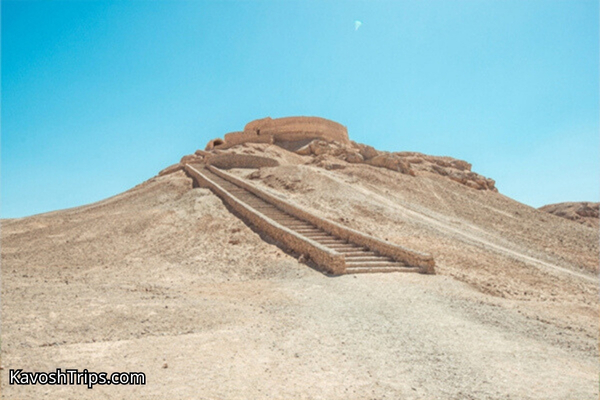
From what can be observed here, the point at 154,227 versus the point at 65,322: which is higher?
the point at 154,227

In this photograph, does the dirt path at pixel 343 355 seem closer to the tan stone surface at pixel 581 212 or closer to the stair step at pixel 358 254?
the stair step at pixel 358 254

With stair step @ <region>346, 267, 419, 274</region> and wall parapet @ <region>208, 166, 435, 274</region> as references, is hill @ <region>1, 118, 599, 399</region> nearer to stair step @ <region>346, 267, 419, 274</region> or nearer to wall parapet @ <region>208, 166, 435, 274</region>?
stair step @ <region>346, 267, 419, 274</region>

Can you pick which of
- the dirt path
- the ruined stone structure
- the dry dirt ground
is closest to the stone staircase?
the dry dirt ground

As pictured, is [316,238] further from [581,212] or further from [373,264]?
[581,212]

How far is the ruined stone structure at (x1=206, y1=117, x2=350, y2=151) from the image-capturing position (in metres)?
32.0

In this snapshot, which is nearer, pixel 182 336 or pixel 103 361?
pixel 103 361

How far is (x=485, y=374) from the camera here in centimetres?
434

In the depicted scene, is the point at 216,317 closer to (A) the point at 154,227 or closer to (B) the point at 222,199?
(A) the point at 154,227

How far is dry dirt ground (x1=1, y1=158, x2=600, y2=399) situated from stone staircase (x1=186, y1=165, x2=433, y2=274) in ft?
1.57

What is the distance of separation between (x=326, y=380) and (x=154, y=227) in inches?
455

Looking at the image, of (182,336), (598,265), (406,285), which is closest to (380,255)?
(406,285)

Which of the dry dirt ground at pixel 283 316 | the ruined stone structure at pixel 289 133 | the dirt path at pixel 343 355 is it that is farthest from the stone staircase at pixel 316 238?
the ruined stone structure at pixel 289 133

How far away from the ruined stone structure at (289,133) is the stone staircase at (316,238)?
14.2 meters

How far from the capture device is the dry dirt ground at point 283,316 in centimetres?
407
